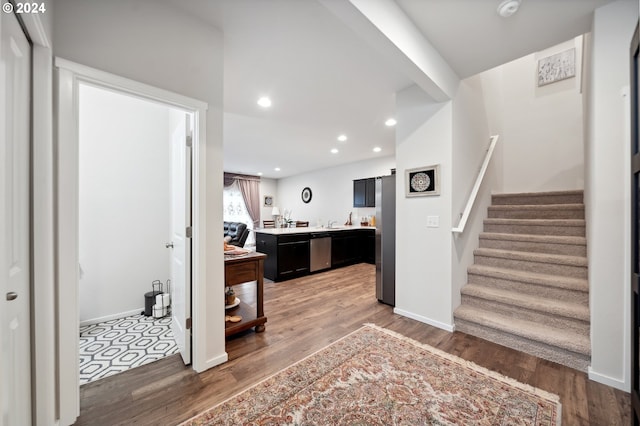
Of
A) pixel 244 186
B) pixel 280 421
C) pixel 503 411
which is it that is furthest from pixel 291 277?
pixel 244 186

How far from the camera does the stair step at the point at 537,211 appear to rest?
10.0ft

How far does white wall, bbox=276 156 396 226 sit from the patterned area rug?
190 inches

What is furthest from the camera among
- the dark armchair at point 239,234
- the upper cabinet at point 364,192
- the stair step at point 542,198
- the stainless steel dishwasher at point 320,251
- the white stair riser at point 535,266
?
the upper cabinet at point 364,192

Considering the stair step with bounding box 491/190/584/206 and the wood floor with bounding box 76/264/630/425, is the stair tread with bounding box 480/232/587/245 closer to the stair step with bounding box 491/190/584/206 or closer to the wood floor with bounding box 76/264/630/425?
the stair step with bounding box 491/190/584/206

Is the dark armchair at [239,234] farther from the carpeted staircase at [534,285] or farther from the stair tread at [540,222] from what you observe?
the stair tread at [540,222]

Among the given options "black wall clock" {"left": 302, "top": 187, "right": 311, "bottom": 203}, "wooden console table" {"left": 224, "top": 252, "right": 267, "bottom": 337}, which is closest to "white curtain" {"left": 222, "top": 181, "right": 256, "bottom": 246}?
"black wall clock" {"left": 302, "top": 187, "right": 311, "bottom": 203}

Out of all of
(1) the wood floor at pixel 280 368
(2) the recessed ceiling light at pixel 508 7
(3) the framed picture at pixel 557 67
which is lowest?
(1) the wood floor at pixel 280 368

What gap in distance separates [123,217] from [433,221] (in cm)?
340

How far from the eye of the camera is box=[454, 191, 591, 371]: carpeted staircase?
2.08m

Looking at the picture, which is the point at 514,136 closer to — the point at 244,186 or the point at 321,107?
the point at 321,107

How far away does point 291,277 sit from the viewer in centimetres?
451

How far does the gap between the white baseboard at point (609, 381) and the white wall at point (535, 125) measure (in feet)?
9.75

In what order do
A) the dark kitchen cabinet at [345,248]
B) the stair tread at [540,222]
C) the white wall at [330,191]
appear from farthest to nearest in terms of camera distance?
the white wall at [330,191], the dark kitchen cabinet at [345,248], the stair tread at [540,222]

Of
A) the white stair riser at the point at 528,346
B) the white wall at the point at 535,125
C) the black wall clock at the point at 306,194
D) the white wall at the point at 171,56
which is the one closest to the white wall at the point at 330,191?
the black wall clock at the point at 306,194
